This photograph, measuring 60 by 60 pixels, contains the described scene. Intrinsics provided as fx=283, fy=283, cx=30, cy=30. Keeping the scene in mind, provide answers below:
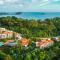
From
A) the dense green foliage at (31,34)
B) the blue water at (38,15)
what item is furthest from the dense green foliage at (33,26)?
the blue water at (38,15)

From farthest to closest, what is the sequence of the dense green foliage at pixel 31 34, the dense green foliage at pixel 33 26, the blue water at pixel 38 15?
the blue water at pixel 38 15, the dense green foliage at pixel 33 26, the dense green foliage at pixel 31 34

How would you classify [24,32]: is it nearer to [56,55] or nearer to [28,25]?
Answer: [28,25]

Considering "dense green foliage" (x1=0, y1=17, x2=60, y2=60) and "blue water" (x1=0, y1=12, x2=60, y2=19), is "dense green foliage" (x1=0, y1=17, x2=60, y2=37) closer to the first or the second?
"dense green foliage" (x1=0, y1=17, x2=60, y2=60)

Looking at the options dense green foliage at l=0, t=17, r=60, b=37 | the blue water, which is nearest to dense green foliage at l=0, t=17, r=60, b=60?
dense green foliage at l=0, t=17, r=60, b=37

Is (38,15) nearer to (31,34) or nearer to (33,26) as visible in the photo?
(33,26)

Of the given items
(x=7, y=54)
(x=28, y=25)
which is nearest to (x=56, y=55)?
(x=7, y=54)

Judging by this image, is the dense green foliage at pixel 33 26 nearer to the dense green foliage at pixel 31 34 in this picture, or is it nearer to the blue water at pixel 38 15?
the dense green foliage at pixel 31 34

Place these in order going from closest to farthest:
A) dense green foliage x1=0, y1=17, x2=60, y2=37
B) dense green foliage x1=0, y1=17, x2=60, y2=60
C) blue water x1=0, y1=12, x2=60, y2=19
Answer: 1. dense green foliage x1=0, y1=17, x2=60, y2=60
2. dense green foliage x1=0, y1=17, x2=60, y2=37
3. blue water x1=0, y1=12, x2=60, y2=19

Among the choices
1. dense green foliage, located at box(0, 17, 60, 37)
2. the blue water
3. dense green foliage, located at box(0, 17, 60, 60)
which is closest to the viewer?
dense green foliage, located at box(0, 17, 60, 60)

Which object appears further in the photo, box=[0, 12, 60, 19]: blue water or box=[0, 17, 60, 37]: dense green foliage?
box=[0, 12, 60, 19]: blue water
